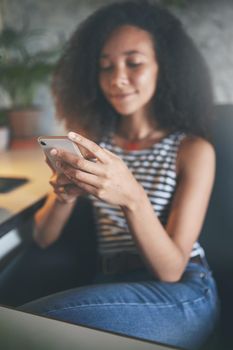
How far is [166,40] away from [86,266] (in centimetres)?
50

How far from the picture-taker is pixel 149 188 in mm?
754

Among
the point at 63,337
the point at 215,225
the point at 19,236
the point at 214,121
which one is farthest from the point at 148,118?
Answer: the point at 63,337

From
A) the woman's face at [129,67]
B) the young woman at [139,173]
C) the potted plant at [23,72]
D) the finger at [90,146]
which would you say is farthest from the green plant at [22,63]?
the finger at [90,146]

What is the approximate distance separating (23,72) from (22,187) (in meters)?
0.34

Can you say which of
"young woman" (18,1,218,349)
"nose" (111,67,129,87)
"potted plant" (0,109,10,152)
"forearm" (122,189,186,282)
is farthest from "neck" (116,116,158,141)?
"potted plant" (0,109,10,152)

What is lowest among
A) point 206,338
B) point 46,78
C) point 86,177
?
point 206,338

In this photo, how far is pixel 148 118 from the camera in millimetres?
841

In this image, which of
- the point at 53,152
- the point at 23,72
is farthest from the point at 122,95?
the point at 23,72

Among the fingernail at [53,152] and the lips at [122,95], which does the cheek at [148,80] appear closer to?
the lips at [122,95]

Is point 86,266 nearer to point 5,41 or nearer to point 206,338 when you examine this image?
point 206,338

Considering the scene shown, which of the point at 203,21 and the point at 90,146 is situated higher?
the point at 203,21

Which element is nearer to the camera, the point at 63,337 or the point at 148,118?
the point at 63,337

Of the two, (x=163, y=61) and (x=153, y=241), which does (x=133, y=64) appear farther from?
(x=153, y=241)

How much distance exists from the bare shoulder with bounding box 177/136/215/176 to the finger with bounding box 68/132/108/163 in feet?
0.73
